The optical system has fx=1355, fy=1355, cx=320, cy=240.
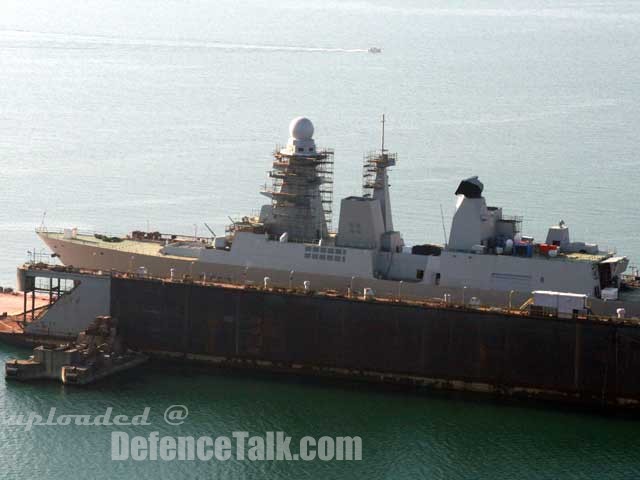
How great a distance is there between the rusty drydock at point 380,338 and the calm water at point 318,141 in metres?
1.17

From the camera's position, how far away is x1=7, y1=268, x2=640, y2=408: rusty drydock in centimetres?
4666

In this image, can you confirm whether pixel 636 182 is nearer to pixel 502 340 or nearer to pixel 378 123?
pixel 378 123

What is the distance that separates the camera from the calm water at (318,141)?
4475cm

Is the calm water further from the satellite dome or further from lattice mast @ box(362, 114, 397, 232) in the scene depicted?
the satellite dome

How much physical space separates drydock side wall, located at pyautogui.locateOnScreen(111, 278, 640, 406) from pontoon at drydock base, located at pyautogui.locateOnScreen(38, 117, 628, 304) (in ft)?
5.93

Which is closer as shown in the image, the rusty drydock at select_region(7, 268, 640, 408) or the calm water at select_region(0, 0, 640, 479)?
the calm water at select_region(0, 0, 640, 479)

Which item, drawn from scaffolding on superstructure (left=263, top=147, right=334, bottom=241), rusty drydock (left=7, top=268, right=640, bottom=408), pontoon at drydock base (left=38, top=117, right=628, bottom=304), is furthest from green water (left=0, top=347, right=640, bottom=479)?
scaffolding on superstructure (left=263, top=147, right=334, bottom=241)

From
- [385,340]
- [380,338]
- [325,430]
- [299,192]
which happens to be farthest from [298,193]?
[325,430]

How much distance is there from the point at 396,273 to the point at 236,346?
6673 millimetres

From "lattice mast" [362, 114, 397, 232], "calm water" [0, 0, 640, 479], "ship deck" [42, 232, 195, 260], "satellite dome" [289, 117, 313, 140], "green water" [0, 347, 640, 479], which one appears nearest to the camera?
"green water" [0, 347, 640, 479]

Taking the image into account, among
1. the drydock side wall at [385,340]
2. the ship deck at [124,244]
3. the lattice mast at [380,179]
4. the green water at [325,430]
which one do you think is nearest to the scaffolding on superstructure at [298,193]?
the lattice mast at [380,179]

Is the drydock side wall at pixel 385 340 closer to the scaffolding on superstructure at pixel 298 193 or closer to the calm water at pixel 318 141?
the calm water at pixel 318 141

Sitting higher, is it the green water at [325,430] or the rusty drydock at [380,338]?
the rusty drydock at [380,338]

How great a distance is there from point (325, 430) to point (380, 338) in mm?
4870
